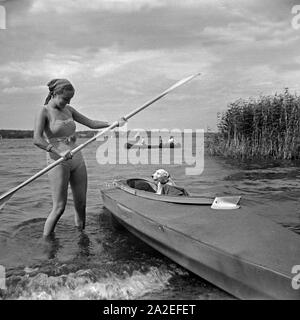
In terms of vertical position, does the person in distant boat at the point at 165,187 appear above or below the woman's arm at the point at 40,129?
below

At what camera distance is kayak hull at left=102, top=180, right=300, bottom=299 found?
101 inches

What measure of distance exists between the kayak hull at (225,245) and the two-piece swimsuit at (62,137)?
904 millimetres

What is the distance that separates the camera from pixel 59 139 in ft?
12.2

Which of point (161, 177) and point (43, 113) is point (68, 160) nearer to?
point (43, 113)

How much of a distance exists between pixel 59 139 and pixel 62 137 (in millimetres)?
39

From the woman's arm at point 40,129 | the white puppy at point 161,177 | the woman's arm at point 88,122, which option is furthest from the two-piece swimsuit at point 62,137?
the white puppy at point 161,177

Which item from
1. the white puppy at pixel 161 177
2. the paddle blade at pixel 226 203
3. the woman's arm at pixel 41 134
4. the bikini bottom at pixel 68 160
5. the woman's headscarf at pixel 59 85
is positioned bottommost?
the paddle blade at pixel 226 203

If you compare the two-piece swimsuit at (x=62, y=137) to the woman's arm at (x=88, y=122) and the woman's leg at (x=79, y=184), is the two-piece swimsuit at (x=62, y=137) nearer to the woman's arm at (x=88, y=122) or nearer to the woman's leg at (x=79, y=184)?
the woman's leg at (x=79, y=184)

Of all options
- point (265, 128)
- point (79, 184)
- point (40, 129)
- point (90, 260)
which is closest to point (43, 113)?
point (40, 129)

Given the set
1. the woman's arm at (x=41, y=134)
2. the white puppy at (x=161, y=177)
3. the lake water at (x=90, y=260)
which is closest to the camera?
the lake water at (x=90, y=260)

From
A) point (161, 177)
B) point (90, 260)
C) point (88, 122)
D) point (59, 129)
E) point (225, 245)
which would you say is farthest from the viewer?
point (161, 177)

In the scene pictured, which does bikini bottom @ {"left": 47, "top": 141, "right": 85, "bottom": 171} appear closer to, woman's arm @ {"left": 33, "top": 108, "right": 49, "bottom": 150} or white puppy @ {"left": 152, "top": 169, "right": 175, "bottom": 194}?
woman's arm @ {"left": 33, "top": 108, "right": 49, "bottom": 150}

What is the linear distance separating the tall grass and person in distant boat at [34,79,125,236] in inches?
401

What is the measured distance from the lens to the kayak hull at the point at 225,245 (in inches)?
101
